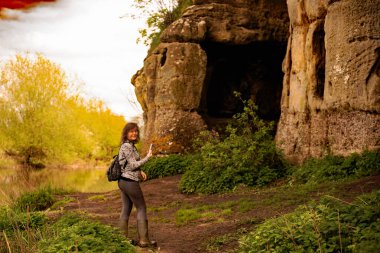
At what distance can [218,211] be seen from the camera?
9602mm

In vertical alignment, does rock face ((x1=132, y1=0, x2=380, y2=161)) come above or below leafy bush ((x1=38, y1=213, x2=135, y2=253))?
above

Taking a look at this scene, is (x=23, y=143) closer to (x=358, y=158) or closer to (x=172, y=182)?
(x=172, y=182)

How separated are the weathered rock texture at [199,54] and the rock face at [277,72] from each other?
0.04 meters

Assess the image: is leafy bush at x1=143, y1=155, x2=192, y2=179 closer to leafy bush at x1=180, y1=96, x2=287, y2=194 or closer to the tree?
leafy bush at x1=180, y1=96, x2=287, y2=194

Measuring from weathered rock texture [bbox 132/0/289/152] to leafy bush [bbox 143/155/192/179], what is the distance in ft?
3.45

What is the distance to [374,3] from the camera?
1063 centimetres

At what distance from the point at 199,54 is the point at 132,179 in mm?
12756

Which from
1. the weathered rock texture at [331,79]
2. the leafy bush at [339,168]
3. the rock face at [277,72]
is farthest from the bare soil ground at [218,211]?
the rock face at [277,72]

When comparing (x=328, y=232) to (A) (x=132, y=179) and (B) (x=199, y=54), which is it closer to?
(A) (x=132, y=179)

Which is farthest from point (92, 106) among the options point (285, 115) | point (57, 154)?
point (285, 115)

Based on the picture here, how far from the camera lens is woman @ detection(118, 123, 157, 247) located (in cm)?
684

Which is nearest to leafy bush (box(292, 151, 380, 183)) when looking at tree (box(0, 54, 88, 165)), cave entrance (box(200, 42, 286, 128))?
cave entrance (box(200, 42, 286, 128))

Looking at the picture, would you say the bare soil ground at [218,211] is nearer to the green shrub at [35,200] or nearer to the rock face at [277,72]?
the green shrub at [35,200]

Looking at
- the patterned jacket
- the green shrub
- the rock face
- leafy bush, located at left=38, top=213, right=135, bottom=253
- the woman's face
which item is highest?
the rock face
